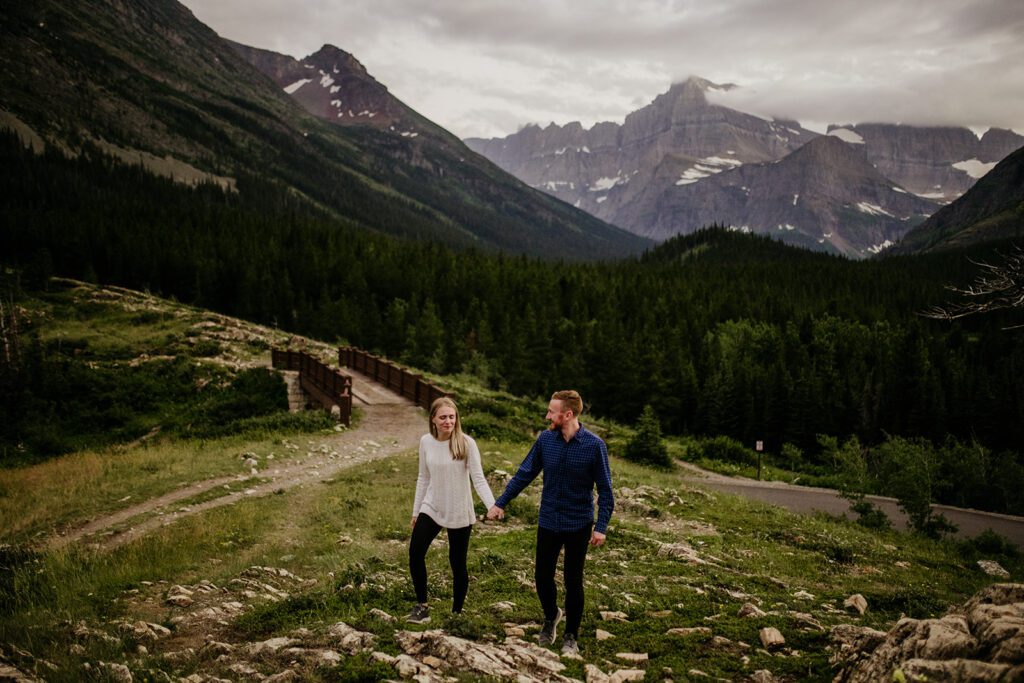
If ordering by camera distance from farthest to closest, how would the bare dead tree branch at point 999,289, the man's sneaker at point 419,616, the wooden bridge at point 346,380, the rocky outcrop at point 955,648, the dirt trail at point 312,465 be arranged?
the wooden bridge at point 346,380, the dirt trail at point 312,465, the bare dead tree branch at point 999,289, the man's sneaker at point 419,616, the rocky outcrop at point 955,648

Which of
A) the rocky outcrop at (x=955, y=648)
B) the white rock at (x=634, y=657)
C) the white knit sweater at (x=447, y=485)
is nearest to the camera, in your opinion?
the rocky outcrop at (x=955, y=648)

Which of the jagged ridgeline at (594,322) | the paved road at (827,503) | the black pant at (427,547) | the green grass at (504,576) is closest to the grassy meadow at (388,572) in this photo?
the green grass at (504,576)

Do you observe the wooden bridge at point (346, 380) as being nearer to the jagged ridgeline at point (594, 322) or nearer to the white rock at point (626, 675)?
the white rock at point (626, 675)

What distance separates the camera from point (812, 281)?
122812 mm

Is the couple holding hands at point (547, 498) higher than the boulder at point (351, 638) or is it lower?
higher

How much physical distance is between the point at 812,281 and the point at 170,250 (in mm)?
122545

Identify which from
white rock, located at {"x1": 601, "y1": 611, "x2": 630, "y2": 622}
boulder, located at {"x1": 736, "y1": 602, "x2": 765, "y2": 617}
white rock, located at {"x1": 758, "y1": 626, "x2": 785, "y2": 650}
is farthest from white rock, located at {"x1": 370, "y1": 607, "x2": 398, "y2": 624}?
boulder, located at {"x1": 736, "y1": 602, "x2": 765, "y2": 617}

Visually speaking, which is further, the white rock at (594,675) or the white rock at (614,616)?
the white rock at (614,616)

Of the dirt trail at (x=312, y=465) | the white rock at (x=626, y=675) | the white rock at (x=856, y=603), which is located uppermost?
the white rock at (x=626, y=675)

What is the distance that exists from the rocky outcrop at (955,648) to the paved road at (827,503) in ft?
64.8

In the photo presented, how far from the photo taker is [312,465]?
18031 millimetres

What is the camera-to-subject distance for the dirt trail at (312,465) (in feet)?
40.8

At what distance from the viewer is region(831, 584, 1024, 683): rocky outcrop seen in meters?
4.29

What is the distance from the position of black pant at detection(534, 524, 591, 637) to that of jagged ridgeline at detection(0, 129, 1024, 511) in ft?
168
